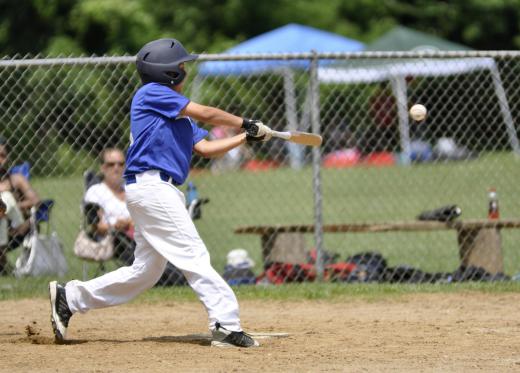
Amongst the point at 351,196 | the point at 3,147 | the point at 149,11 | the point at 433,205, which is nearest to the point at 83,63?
the point at 3,147

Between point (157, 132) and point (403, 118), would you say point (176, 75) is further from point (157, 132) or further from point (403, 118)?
point (403, 118)

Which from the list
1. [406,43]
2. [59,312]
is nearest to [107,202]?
[59,312]

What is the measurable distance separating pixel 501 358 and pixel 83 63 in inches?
172

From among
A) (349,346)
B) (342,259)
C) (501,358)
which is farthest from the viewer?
(342,259)

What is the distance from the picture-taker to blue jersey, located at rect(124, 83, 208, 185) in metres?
6.39

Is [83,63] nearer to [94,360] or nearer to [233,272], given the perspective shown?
[233,272]

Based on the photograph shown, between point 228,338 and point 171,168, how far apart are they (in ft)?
3.67

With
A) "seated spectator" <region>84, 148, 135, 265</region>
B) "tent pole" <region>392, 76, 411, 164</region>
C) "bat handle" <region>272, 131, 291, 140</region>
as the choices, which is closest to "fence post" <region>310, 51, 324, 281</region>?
"seated spectator" <region>84, 148, 135, 265</region>

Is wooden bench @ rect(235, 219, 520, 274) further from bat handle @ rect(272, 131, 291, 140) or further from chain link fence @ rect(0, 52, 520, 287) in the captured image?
bat handle @ rect(272, 131, 291, 140)

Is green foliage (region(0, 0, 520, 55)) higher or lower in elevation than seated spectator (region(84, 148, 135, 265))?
higher

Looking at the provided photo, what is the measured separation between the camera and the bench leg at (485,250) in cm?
978

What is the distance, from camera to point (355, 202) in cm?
1568

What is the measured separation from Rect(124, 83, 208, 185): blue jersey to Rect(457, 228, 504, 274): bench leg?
419cm

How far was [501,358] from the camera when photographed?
6078 millimetres
